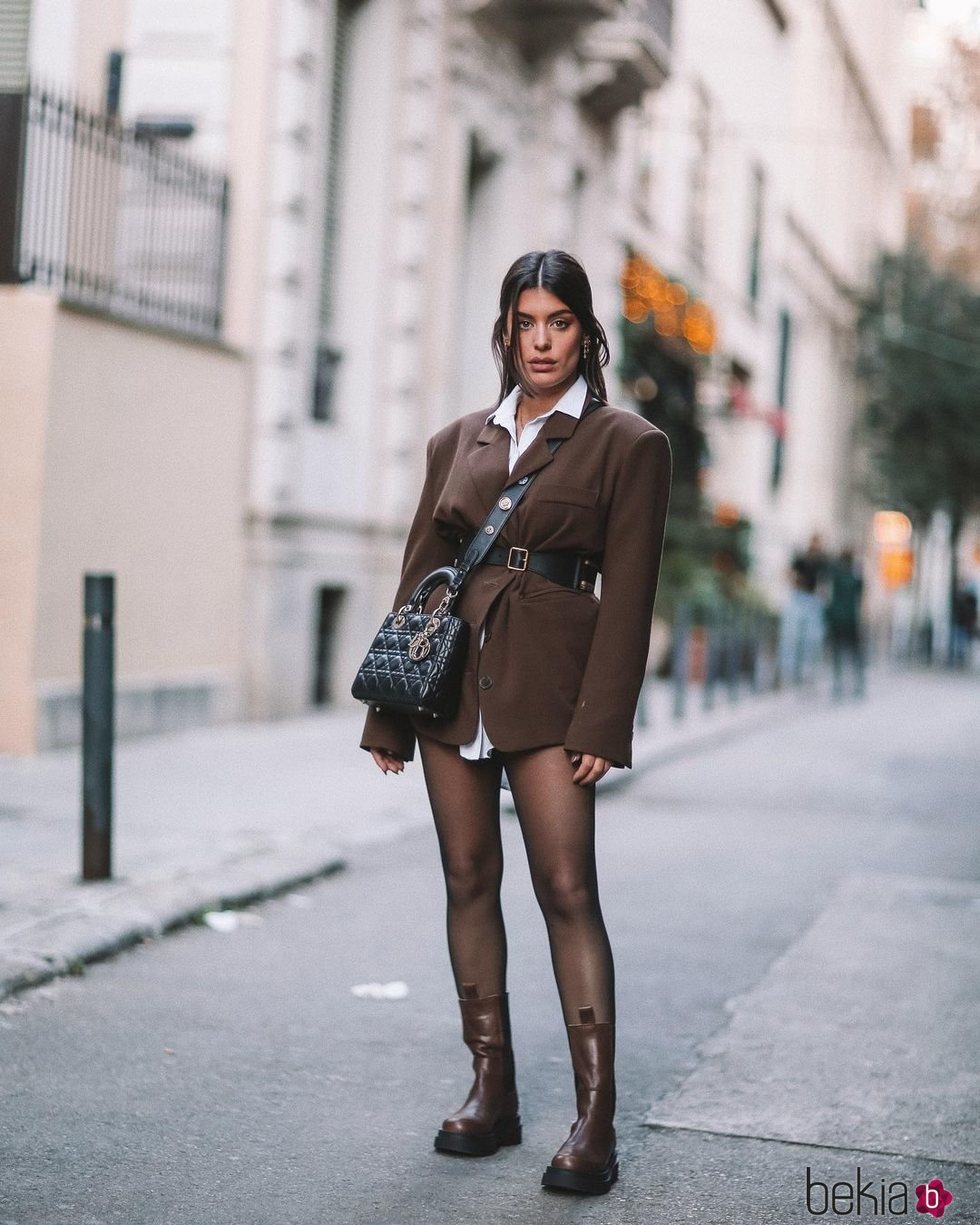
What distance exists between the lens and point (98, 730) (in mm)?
6770

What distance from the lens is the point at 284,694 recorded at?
541 inches

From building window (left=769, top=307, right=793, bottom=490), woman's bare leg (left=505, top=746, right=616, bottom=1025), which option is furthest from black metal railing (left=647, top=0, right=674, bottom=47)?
woman's bare leg (left=505, top=746, right=616, bottom=1025)

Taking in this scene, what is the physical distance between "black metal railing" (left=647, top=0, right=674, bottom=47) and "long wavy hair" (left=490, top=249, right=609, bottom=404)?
17.2 meters

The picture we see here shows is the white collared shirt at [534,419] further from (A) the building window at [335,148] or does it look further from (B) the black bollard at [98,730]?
(A) the building window at [335,148]

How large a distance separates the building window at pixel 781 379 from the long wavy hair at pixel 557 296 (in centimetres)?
2925

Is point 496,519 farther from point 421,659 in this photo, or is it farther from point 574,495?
point 421,659

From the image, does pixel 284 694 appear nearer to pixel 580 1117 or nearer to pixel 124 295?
pixel 124 295

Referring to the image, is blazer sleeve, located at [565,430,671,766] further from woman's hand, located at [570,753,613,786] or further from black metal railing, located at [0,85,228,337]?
black metal railing, located at [0,85,228,337]

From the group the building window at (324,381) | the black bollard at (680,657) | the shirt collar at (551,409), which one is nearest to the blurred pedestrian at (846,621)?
the black bollard at (680,657)

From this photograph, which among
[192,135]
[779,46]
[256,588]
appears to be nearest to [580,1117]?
[256,588]

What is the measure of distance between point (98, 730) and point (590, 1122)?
3514 mm

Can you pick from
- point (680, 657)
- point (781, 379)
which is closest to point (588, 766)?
point (680, 657)

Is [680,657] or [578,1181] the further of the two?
[680,657]

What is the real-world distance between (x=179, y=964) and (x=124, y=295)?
6.55m
